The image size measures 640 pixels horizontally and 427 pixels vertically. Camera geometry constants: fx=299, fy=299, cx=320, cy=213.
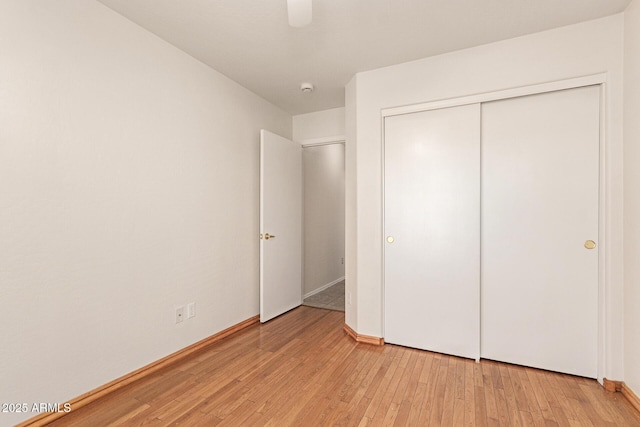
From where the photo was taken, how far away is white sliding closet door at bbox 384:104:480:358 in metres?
2.37

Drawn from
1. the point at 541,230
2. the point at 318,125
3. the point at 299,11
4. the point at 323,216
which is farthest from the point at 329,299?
the point at 299,11

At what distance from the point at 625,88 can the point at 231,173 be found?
120 inches

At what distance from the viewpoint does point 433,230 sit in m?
2.50

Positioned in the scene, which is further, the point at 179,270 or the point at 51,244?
the point at 179,270

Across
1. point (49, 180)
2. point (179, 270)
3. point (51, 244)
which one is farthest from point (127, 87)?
point (179, 270)

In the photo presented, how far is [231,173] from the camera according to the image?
2941 mm

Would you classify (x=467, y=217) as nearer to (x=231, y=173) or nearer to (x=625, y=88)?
(x=625, y=88)

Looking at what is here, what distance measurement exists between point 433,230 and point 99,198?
2420 mm

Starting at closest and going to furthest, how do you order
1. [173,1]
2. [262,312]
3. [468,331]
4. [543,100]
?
[173,1]
[543,100]
[468,331]
[262,312]

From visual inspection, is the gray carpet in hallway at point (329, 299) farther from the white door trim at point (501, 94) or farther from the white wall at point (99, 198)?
the white door trim at point (501, 94)

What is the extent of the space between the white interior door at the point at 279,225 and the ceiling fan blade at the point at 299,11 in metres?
1.75

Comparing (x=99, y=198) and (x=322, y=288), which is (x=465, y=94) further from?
(x=322, y=288)

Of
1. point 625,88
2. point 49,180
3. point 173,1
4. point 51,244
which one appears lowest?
point 51,244

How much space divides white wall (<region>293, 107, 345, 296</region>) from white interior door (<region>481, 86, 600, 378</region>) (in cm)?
185
